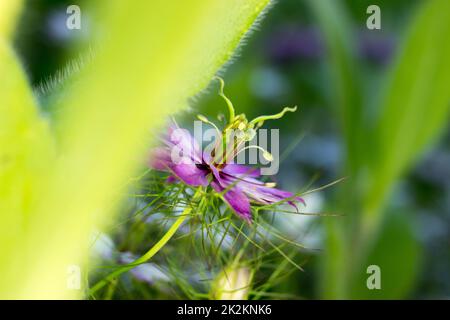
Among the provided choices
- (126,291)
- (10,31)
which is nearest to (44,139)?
(10,31)

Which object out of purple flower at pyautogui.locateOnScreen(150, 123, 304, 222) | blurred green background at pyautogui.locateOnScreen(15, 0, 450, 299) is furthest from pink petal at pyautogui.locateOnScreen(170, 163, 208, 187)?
blurred green background at pyautogui.locateOnScreen(15, 0, 450, 299)

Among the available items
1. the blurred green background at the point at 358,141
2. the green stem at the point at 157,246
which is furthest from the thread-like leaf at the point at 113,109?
the blurred green background at the point at 358,141

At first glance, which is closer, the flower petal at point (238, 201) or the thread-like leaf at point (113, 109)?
the thread-like leaf at point (113, 109)

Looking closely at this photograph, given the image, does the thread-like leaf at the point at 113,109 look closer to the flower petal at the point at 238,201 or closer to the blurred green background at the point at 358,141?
the flower petal at the point at 238,201

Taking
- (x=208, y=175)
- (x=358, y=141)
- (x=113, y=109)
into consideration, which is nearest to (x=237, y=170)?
(x=208, y=175)

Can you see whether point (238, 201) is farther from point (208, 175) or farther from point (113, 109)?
point (113, 109)

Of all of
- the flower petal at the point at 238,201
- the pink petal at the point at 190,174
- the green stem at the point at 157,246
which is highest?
the pink petal at the point at 190,174

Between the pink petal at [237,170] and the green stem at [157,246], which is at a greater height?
the pink petal at [237,170]
